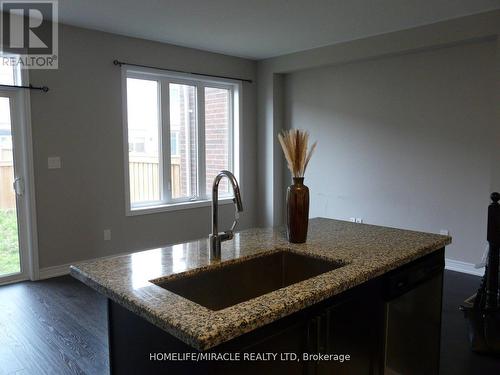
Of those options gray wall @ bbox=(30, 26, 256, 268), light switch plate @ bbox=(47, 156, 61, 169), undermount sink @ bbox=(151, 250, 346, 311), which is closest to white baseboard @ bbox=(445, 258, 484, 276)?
undermount sink @ bbox=(151, 250, 346, 311)

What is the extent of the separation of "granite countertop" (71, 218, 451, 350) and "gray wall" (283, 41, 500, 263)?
2.47 m

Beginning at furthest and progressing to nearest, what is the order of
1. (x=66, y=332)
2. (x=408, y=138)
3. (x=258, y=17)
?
(x=408, y=138)
(x=258, y=17)
(x=66, y=332)

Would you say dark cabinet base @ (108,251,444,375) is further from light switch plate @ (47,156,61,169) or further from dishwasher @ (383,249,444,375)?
light switch plate @ (47,156,61,169)

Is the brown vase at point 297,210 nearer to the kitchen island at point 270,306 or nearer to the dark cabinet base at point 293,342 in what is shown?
the kitchen island at point 270,306

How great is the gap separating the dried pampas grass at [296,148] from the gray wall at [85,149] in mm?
3074

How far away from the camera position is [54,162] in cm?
410

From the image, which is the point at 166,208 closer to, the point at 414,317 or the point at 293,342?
the point at 414,317

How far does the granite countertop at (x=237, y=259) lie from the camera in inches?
42.3

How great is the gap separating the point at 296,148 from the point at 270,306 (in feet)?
2.93

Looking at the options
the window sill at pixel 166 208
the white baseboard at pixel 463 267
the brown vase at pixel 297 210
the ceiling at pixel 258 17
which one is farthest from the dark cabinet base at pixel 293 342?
the window sill at pixel 166 208

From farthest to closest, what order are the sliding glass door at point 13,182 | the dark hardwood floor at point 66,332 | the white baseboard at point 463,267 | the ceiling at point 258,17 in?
the white baseboard at point 463,267 < the sliding glass door at point 13,182 < the ceiling at point 258,17 < the dark hardwood floor at point 66,332

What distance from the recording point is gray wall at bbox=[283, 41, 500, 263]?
411 centimetres

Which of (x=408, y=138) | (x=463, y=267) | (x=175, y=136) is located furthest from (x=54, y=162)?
(x=463, y=267)

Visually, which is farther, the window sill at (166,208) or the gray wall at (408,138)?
the window sill at (166,208)
